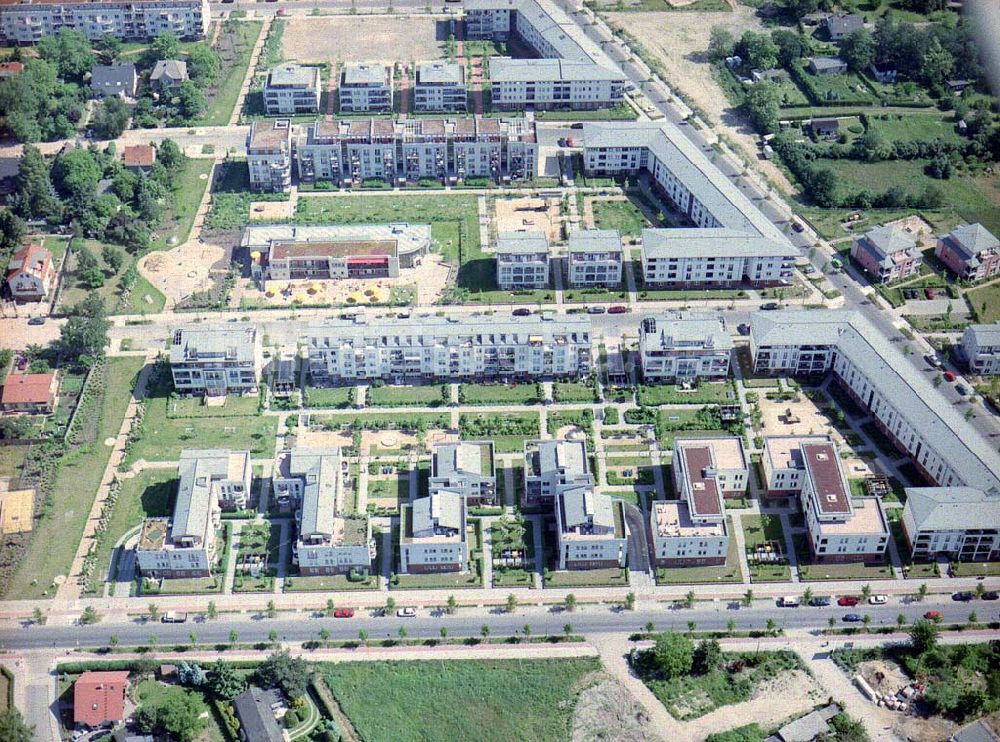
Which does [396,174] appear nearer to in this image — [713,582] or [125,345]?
[125,345]

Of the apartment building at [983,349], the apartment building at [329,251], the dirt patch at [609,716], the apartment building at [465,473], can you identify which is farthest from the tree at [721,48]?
the dirt patch at [609,716]

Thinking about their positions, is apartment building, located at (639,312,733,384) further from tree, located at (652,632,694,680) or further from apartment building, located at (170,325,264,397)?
apartment building, located at (170,325,264,397)

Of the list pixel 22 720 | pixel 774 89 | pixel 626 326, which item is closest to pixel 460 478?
pixel 626 326

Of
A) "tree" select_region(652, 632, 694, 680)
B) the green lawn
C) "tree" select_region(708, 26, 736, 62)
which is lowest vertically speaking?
the green lawn

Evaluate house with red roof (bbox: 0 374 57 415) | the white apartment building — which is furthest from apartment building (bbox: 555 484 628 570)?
the white apartment building

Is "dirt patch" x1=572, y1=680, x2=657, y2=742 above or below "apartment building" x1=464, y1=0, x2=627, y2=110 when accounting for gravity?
below

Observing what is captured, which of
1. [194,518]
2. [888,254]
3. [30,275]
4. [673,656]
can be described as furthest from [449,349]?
[888,254]
